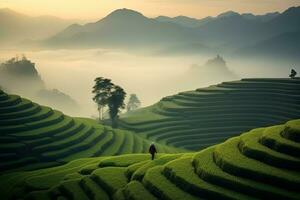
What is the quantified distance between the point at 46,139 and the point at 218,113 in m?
42.5

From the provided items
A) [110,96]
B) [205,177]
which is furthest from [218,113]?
[205,177]

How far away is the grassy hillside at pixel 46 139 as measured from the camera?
56406 millimetres

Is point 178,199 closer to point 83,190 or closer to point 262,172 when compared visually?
point 262,172

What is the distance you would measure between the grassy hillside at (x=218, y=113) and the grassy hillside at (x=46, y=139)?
12.5m

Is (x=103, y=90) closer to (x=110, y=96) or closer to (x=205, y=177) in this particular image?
(x=110, y=96)

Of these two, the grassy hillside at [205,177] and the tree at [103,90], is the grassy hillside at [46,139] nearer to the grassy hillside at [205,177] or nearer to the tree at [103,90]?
the grassy hillside at [205,177]

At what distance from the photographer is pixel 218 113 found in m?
89.9

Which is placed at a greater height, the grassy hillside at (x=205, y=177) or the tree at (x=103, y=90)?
the tree at (x=103, y=90)

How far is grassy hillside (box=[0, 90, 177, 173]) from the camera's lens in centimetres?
5641

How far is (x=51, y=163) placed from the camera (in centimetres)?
5597

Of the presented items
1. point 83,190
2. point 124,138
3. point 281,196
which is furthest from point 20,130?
point 281,196

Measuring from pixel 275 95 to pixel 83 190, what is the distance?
67386 millimetres

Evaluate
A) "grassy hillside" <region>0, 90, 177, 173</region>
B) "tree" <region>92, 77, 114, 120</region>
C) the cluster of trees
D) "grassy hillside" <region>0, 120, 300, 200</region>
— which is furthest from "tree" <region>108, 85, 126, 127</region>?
"grassy hillside" <region>0, 120, 300, 200</region>

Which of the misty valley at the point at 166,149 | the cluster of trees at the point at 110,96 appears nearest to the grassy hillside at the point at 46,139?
the misty valley at the point at 166,149
